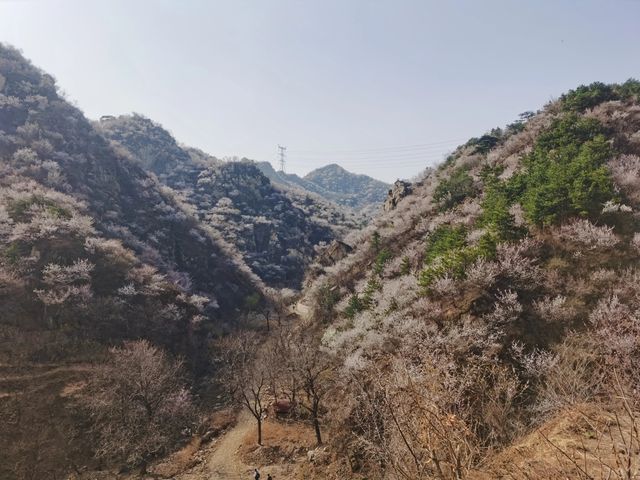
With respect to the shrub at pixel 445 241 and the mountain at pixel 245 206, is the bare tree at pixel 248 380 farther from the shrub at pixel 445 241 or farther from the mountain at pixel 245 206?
the mountain at pixel 245 206

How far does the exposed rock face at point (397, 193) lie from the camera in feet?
245

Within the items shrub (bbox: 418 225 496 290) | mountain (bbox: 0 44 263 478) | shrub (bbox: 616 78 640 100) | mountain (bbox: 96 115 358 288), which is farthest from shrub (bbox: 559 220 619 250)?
mountain (bbox: 96 115 358 288)

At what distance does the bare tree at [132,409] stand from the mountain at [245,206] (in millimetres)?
56949

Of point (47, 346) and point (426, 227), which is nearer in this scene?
point (47, 346)

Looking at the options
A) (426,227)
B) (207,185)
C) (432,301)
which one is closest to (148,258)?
(426,227)

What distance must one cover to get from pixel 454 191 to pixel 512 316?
30348 millimetres

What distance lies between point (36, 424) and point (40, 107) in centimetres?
7944

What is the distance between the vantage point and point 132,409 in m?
27.7

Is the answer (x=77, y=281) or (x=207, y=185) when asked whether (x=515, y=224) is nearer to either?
(x=77, y=281)

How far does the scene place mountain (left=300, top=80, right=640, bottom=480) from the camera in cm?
1219

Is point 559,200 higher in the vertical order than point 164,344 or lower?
higher

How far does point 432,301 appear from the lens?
30.0m

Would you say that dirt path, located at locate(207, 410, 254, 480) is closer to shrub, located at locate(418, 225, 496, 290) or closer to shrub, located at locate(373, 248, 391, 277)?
shrub, located at locate(418, 225, 496, 290)

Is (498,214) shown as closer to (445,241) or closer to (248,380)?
(445,241)
